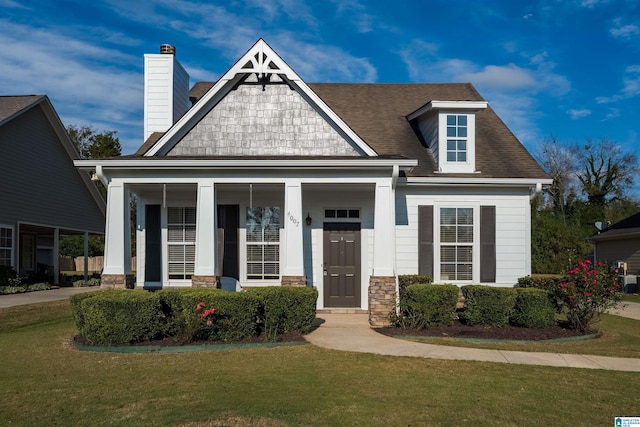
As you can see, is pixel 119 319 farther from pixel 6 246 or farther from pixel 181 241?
pixel 6 246

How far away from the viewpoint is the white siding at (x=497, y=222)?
14.0 meters

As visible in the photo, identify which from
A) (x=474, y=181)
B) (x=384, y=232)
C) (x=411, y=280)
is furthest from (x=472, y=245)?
(x=384, y=232)

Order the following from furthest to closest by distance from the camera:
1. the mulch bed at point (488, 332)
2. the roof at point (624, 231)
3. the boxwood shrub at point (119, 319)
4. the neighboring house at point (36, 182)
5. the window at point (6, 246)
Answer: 1. the roof at point (624, 231)
2. the neighboring house at point (36, 182)
3. the window at point (6, 246)
4. the mulch bed at point (488, 332)
5. the boxwood shrub at point (119, 319)

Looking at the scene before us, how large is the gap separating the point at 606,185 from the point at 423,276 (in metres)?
40.1

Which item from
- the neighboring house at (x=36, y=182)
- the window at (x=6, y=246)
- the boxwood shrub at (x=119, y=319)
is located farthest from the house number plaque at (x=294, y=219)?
the window at (x=6, y=246)

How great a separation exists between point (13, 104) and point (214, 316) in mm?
17752

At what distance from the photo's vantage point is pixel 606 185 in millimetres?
46750

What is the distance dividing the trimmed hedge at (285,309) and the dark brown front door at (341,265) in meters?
3.55

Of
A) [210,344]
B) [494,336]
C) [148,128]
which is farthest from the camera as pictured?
[148,128]

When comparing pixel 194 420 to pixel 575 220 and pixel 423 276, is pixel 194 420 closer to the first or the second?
pixel 423 276

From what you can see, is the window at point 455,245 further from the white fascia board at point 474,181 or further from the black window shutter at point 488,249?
the white fascia board at point 474,181

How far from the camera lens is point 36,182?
23.2 metres

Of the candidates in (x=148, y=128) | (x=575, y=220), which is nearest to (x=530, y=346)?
(x=148, y=128)

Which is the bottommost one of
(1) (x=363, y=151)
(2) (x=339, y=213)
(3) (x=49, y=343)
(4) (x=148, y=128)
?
(3) (x=49, y=343)
